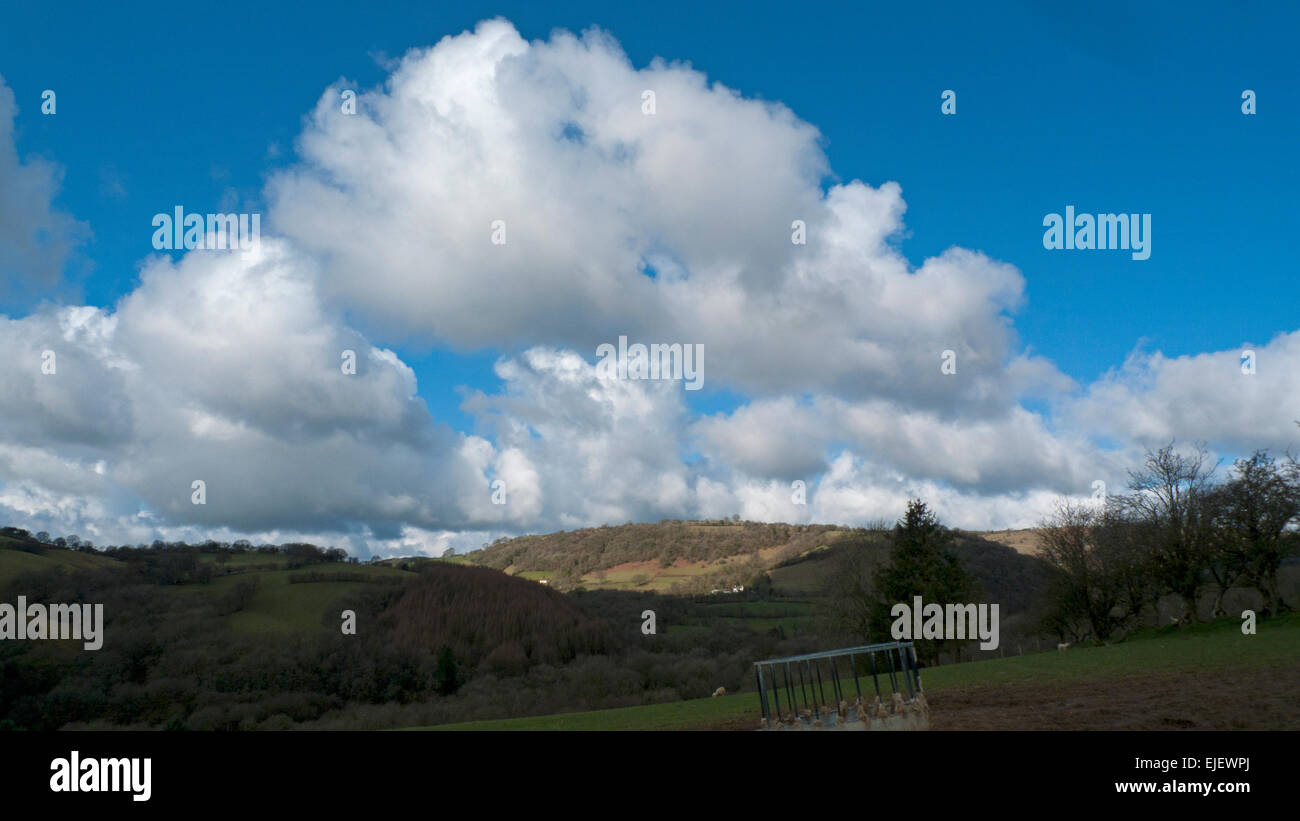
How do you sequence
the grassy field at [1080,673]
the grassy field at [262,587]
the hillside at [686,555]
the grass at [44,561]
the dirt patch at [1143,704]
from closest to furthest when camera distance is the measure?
the dirt patch at [1143,704] < the grassy field at [1080,673] < the grass at [44,561] < the grassy field at [262,587] < the hillside at [686,555]

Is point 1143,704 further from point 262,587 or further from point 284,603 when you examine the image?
point 262,587

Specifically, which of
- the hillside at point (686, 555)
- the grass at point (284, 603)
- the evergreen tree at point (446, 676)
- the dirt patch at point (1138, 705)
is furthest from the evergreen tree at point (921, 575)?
the grass at point (284, 603)

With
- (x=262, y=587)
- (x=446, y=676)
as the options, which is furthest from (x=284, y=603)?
A: (x=446, y=676)

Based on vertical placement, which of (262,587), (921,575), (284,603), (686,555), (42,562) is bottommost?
(686,555)

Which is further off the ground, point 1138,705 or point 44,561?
point 1138,705

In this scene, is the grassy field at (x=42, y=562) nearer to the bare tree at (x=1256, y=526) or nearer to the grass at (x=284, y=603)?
the grass at (x=284, y=603)

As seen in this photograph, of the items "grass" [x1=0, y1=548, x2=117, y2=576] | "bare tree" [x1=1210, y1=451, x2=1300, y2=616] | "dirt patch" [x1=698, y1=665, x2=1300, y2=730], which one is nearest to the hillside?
"bare tree" [x1=1210, y1=451, x2=1300, y2=616]

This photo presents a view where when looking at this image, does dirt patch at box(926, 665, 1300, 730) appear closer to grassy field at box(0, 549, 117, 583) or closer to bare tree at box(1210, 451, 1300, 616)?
bare tree at box(1210, 451, 1300, 616)

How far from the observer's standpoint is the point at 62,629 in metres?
65.3

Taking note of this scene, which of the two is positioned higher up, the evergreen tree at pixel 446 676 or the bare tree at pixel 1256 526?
the bare tree at pixel 1256 526

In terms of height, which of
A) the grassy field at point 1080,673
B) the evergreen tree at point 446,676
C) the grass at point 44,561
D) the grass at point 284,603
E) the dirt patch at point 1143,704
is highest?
the dirt patch at point 1143,704

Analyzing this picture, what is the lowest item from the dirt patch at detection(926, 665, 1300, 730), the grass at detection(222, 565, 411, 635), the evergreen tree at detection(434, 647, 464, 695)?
the evergreen tree at detection(434, 647, 464, 695)

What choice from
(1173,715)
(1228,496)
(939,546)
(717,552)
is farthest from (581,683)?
(717,552)
